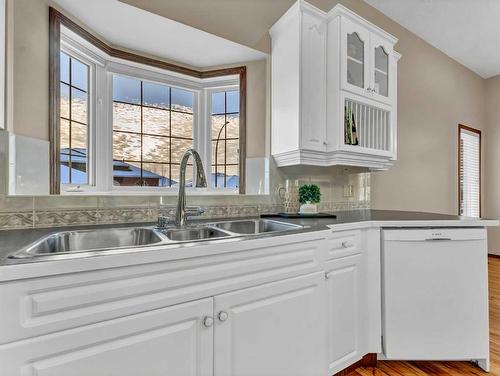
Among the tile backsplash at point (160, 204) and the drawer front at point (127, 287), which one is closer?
the drawer front at point (127, 287)

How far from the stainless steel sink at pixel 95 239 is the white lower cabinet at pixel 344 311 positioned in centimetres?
95

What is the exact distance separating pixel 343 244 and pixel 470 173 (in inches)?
152

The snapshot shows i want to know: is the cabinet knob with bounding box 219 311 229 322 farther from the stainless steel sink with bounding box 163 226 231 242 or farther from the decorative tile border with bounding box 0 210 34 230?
the decorative tile border with bounding box 0 210 34 230

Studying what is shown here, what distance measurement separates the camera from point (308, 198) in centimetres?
197

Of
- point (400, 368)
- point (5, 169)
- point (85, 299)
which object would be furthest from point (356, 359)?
point (5, 169)

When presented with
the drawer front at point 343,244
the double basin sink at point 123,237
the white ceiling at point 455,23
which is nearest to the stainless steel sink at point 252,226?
the double basin sink at point 123,237

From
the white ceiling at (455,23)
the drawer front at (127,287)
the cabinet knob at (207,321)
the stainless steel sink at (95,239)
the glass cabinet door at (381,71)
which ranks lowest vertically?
the cabinet knob at (207,321)

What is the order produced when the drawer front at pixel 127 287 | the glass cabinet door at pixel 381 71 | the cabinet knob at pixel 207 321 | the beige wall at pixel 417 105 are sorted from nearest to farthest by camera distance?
the drawer front at pixel 127 287
the cabinet knob at pixel 207 321
the beige wall at pixel 417 105
the glass cabinet door at pixel 381 71

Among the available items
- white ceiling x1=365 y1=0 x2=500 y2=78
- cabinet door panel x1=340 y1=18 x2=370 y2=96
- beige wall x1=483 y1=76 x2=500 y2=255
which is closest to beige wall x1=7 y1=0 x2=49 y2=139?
cabinet door panel x1=340 y1=18 x2=370 y2=96

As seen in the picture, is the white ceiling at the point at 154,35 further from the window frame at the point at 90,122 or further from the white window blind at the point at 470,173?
the white window blind at the point at 470,173

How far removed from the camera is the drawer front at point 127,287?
2.26ft

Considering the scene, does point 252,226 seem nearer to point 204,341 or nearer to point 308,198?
point 308,198

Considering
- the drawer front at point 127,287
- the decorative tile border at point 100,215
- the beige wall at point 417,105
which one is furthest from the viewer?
the beige wall at point 417,105

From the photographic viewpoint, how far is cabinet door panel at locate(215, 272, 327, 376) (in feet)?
3.29
